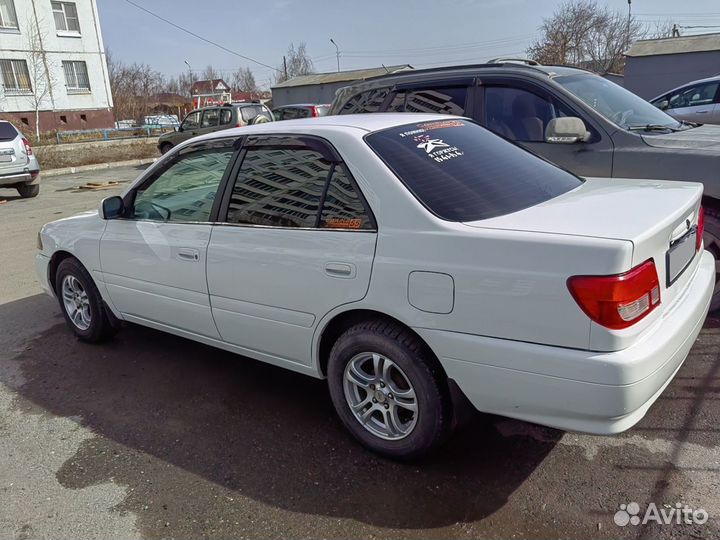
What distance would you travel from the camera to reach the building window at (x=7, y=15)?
3125 centimetres

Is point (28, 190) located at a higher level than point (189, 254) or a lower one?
lower

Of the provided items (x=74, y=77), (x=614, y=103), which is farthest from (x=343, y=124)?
(x=74, y=77)

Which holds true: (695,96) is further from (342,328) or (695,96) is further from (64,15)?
(64,15)

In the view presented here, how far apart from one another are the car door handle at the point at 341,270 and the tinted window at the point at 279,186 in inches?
11.2

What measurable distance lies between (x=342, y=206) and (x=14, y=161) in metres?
12.4

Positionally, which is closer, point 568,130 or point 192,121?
point 568,130

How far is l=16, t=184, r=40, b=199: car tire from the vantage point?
13.3 m

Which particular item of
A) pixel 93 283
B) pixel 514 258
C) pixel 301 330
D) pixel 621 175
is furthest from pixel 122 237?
pixel 621 175

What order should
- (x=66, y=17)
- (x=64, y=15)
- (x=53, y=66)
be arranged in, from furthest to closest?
(x=66, y=17), (x=64, y=15), (x=53, y=66)

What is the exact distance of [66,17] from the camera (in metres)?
33.8

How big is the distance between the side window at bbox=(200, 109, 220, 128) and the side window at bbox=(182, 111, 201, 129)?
47 cm

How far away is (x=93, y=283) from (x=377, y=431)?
8.96ft

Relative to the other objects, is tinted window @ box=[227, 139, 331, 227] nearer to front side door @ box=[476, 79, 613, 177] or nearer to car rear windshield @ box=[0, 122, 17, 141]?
front side door @ box=[476, 79, 613, 177]

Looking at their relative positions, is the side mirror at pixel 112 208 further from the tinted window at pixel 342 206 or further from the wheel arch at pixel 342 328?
the wheel arch at pixel 342 328
